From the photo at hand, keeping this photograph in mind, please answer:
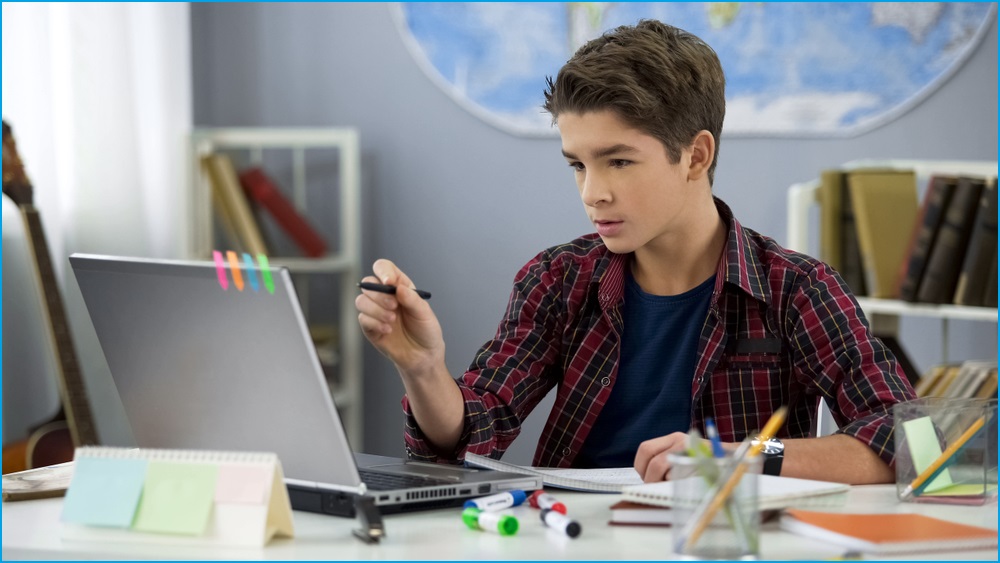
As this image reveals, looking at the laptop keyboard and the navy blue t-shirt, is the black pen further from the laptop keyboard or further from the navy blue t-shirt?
the navy blue t-shirt

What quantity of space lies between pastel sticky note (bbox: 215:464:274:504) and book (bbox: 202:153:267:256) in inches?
78.9

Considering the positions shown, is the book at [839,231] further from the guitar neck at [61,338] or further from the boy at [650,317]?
the guitar neck at [61,338]

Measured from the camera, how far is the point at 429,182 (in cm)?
304

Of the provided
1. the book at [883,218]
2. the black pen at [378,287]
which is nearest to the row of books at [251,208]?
the book at [883,218]

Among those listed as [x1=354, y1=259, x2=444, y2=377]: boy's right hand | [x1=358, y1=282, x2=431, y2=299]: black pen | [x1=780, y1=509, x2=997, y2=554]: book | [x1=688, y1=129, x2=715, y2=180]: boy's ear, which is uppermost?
[x1=688, y1=129, x2=715, y2=180]: boy's ear

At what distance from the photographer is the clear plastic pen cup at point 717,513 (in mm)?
825

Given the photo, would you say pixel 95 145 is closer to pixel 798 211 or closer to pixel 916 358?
pixel 798 211

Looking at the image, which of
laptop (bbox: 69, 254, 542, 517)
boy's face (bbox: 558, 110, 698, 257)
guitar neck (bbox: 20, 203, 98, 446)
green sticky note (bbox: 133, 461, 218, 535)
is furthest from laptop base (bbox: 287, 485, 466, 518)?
guitar neck (bbox: 20, 203, 98, 446)

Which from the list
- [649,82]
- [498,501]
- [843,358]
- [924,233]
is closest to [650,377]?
[843,358]

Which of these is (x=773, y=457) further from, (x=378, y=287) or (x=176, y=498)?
(x=176, y=498)

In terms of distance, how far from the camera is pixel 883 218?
226 cm

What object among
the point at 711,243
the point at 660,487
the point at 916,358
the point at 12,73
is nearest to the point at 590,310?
the point at 711,243

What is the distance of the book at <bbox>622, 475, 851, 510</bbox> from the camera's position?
3.04 ft

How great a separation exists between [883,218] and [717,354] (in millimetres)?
1047
